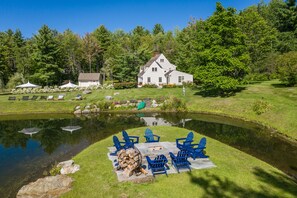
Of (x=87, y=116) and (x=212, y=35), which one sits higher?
(x=212, y=35)

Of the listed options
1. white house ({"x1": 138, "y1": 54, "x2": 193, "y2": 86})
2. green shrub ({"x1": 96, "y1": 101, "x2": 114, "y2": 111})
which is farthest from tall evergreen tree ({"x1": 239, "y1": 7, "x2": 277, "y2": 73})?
green shrub ({"x1": 96, "y1": 101, "x2": 114, "y2": 111})

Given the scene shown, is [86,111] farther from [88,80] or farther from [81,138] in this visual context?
[88,80]

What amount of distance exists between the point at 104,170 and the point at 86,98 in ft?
106

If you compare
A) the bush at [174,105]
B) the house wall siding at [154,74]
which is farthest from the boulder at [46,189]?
the house wall siding at [154,74]

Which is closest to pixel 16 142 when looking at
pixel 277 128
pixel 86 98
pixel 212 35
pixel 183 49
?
pixel 86 98

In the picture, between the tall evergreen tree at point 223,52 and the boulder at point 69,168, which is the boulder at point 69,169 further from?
the tall evergreen tree at point 223,52

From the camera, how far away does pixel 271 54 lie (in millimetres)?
53875

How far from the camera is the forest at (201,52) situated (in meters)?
38.2

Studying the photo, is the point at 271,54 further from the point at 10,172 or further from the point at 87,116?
the point at 10,172

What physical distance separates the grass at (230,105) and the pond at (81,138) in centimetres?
180

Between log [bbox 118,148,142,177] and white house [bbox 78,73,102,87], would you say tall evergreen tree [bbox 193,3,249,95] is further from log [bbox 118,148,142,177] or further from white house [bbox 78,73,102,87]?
white house [bbox 78,73,102,87]

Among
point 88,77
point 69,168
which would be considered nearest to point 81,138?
point 69,168

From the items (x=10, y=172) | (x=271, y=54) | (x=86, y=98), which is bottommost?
(x=10, y=172)

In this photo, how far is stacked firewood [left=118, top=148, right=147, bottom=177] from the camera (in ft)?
37.3
